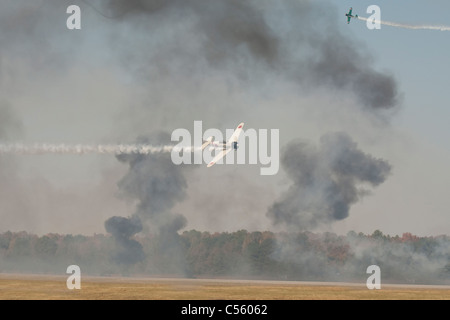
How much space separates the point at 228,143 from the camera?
129750 mm

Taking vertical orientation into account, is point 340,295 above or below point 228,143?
below
